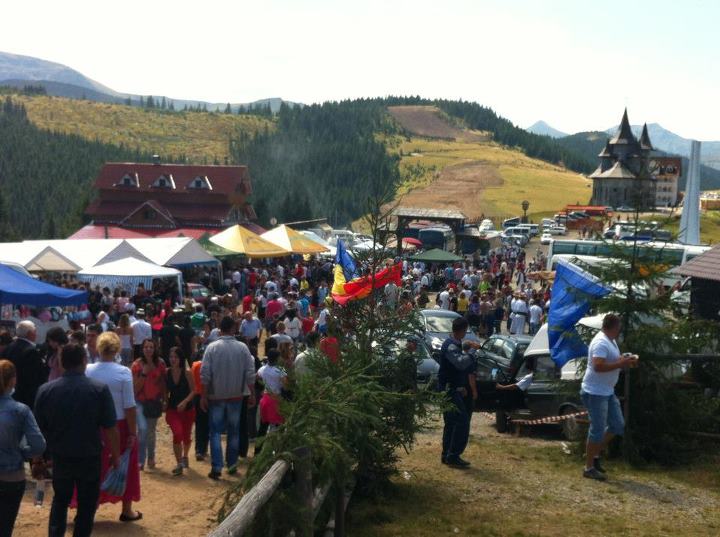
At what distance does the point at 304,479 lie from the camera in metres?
4.80

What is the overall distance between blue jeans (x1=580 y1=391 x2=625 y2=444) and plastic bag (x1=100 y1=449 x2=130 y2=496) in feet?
13.3

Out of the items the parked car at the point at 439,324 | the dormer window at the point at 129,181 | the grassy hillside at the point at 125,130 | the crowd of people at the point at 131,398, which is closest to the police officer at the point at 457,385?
the crowd of people at the point at 131,398

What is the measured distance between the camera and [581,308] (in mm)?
9391

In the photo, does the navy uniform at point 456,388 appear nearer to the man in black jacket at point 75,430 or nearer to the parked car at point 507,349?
the man in black jacket at point 75,430

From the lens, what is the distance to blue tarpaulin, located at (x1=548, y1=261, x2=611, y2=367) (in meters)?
9.02

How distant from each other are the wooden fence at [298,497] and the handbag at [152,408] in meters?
3.72

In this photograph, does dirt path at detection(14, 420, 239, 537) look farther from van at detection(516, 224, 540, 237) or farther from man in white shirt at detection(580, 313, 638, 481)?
van at detection(516, 224, 540, 237)

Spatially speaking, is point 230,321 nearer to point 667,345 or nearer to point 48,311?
point 667,345

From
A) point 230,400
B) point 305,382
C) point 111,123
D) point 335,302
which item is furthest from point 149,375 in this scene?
point 111,123

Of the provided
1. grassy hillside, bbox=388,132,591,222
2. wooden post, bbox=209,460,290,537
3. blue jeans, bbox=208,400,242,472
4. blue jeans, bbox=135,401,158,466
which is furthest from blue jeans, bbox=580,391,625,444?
grassy hillside, bbox=388,132,591,222

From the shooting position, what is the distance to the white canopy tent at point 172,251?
2570 centimetres

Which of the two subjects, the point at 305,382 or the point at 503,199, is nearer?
the point at 305,382

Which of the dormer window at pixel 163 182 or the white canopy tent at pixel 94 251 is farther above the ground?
the dormer window at pixel 163 182

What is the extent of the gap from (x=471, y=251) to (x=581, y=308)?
52186 millimetres
